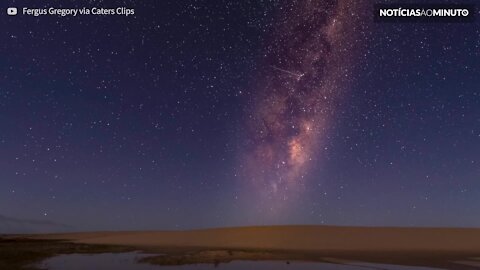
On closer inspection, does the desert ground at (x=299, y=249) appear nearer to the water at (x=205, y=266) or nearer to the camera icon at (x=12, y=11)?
the water at (x=205, y=266)

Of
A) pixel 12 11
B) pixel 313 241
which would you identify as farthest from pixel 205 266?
pixel 313 241

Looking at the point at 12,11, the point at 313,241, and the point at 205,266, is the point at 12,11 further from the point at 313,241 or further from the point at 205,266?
the point at 313,241

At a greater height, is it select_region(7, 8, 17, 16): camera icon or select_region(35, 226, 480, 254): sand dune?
select_region(7, 8, 17, 16): camera icon

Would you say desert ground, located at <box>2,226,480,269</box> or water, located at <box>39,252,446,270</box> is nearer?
water, located at <box>39,252,446,270</box>

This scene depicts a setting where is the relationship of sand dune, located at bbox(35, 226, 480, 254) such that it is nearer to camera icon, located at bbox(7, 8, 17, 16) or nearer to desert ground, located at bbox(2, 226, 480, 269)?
desert ground, located at bbox(2, 226, 480, 269)

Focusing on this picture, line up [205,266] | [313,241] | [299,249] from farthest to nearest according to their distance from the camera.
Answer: [313,241], [299,249], [205,266]

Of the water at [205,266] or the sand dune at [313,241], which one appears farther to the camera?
the sand dune at [313,241]

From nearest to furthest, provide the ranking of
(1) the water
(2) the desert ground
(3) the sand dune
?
(1) the water → (2) the desert ground → (3) the sand dune

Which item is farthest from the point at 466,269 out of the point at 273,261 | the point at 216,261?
the point at 216,261

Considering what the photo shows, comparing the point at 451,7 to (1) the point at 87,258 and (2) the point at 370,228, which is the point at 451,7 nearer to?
(1) the point at 87,258

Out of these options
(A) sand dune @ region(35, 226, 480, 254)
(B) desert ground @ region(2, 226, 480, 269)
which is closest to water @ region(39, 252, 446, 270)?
(B) desert ground @ region(2, 226, 480, 269)

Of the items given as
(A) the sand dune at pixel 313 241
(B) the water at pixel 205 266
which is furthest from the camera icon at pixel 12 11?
(A) the sand dune at pixel 313 241

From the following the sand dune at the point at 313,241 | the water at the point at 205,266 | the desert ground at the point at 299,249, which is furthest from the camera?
the sand dune at the point at 313,241

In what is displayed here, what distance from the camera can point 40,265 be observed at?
30.9 meters
